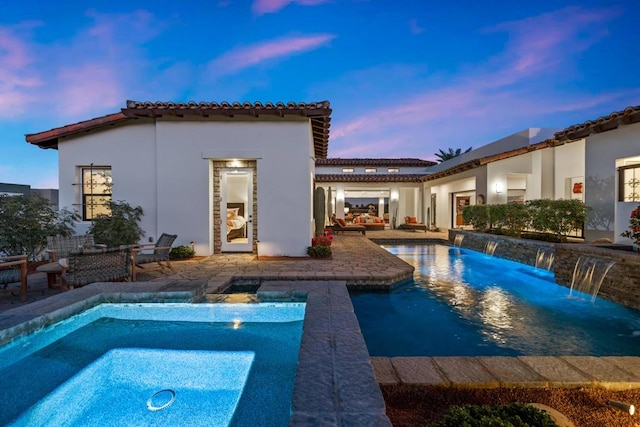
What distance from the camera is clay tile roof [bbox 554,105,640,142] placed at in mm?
7816

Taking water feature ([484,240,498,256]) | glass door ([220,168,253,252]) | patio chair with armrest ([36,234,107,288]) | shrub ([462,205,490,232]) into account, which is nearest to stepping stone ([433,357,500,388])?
patio chair with armrest ([36,234,107,288])

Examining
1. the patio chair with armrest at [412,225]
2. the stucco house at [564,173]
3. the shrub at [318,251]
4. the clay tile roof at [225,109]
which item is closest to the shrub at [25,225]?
the clay tile roof at [225,109]

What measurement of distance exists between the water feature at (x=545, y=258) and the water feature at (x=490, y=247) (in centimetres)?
238

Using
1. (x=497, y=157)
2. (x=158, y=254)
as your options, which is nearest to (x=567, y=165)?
(x=497, y=157)

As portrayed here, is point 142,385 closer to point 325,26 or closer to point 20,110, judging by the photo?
point 325,26

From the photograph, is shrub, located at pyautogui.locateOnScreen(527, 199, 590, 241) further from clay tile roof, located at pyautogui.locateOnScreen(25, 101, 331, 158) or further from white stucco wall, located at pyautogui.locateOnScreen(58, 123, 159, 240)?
white stucco wall, located at pyautogui.locateOnScreen(58, 123, 159, 240)

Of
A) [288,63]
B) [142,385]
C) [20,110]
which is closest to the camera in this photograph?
[142,385]

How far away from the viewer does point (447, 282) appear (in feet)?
26.6

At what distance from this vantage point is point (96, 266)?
5.68 metres

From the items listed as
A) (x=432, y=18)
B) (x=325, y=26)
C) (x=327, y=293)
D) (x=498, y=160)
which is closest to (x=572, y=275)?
(x=327, y=293)

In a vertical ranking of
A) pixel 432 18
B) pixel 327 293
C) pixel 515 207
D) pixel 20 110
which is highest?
pixel 432 18

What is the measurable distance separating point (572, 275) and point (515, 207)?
4860mm

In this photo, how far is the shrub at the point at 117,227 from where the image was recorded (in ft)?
28.5

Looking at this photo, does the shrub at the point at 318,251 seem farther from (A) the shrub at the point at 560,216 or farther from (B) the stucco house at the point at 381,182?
(B) the stucco house at the point at 381,182
